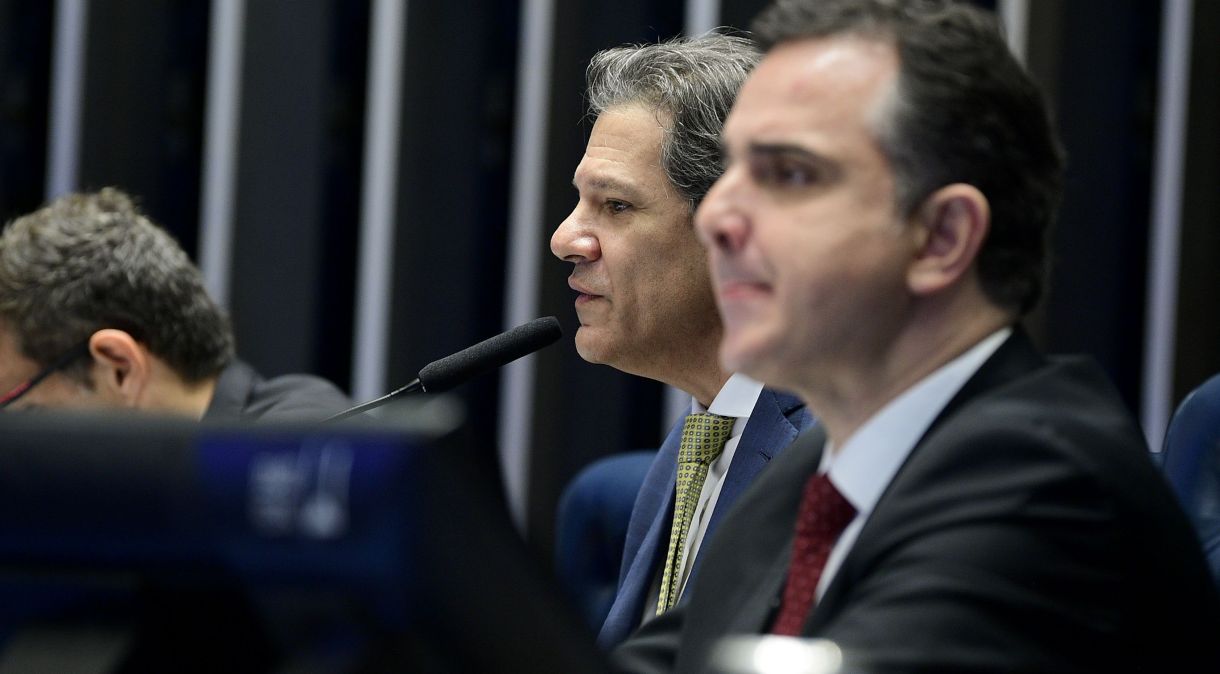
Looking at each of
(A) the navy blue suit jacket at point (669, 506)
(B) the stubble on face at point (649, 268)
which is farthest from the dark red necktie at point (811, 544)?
(B) the stubble on face at point (649, 268)

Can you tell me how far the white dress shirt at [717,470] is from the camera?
1364 millimetres

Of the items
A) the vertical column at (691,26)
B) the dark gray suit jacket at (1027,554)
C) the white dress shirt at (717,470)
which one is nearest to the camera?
the dark gray suit jacket at (1027,554)

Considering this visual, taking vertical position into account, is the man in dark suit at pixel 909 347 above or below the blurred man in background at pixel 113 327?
above

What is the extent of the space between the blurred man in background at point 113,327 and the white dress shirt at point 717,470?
2.38ft

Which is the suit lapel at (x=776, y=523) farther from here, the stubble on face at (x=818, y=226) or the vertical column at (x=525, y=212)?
the vertical column at (x=525, y=212)

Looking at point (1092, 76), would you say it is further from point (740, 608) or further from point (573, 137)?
point (740, 608)

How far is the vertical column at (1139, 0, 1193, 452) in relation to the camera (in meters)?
2.65

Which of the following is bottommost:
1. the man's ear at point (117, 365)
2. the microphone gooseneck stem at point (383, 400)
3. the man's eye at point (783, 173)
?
the man's ear at point (117, 365)

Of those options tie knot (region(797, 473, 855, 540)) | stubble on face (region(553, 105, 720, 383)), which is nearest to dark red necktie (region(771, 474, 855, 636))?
tie knot (region(797, 473, 855, 540))

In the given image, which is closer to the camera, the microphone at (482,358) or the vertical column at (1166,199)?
the microphone at (482,358)

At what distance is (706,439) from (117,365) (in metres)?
0.98

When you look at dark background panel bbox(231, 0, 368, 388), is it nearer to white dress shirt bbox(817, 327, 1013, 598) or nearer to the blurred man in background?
the blurred man in background

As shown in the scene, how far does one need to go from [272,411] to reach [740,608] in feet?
4.44

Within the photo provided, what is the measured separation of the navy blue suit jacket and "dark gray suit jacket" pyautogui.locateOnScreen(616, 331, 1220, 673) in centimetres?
54
